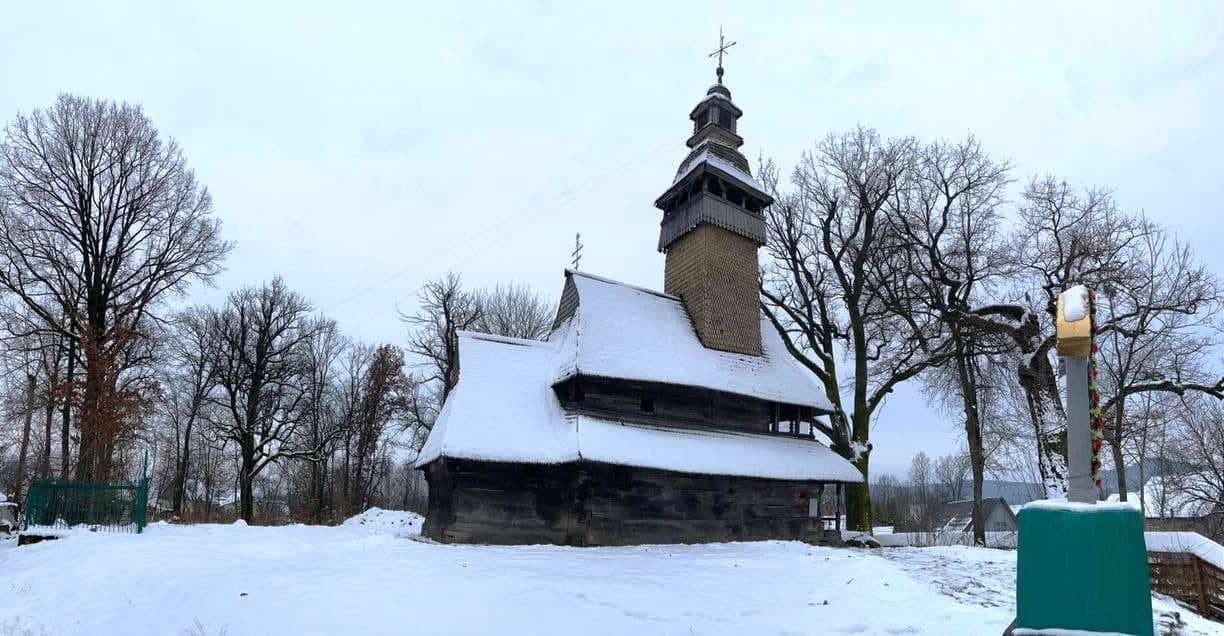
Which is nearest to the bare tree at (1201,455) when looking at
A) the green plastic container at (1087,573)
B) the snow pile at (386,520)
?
the green plastic container at (1087,573)

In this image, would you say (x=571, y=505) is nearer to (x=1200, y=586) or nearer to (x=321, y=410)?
(x=1200, y=586)

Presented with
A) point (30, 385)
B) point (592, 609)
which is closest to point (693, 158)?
point (592, 609)

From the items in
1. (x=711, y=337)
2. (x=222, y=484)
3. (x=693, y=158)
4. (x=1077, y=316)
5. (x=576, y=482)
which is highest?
(x=693, y=158)

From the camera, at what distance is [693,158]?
2530 centimetres

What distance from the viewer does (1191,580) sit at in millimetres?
13336

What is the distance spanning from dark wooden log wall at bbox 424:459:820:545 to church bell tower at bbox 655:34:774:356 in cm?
602

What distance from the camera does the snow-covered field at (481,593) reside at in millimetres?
7395

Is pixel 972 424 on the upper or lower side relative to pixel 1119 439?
upper

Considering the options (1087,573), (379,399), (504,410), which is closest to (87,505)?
(504,410)

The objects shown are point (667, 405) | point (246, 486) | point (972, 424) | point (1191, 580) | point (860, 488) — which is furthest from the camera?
point (246, 486)

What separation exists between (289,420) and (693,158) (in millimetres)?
25533

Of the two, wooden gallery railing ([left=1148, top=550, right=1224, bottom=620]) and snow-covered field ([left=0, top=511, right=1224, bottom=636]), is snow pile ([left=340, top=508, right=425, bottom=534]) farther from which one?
wooden gallery railing ([left=1148, top=550, right=1224, bottom=620])

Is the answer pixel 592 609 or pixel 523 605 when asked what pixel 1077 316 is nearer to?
pixel 592 609

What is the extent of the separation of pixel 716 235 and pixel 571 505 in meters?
11.1
